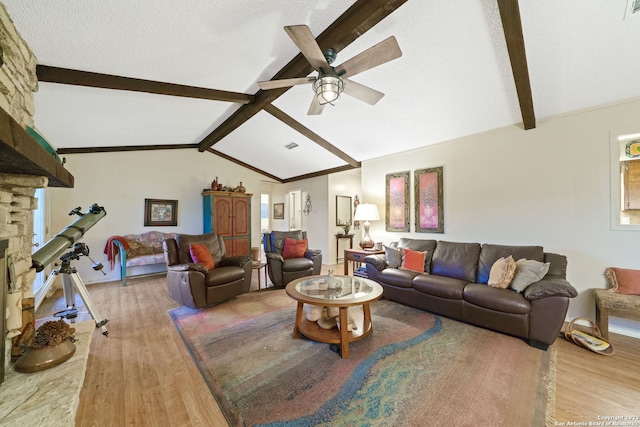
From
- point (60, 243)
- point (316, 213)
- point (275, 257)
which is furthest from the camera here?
point (316, 213)

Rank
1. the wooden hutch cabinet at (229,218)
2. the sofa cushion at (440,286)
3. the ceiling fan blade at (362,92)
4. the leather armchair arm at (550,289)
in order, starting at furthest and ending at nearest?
the wooden hutch cabinet at (229,218) → the sofa cushion at (440,286) → the leather armchair arm at (550,289) → the ceiling fan blade at (362,92)

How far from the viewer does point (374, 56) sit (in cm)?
173

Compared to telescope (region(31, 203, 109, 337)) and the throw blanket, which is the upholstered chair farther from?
the throw blanket

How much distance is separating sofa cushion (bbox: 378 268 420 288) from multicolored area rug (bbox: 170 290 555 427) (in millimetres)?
498

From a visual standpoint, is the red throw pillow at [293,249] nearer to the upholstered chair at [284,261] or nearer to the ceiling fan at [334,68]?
the upholstered chair at [284,261]

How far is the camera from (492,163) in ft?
11.3

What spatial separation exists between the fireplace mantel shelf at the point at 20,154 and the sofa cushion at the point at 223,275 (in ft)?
6.44

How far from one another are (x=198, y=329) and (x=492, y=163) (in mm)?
4348

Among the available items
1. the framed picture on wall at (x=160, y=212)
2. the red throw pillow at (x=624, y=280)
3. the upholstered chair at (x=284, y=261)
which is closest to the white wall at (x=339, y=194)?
the upholstered chair at (x=284, y=261)

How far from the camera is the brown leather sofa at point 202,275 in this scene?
121 inches

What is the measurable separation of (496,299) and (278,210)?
643 centimetres

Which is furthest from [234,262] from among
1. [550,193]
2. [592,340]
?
[550,193]

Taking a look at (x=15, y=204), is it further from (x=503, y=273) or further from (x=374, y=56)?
(x=503, y=273)

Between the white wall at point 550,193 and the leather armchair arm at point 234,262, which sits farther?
the leather armchair arm at point 234,262
